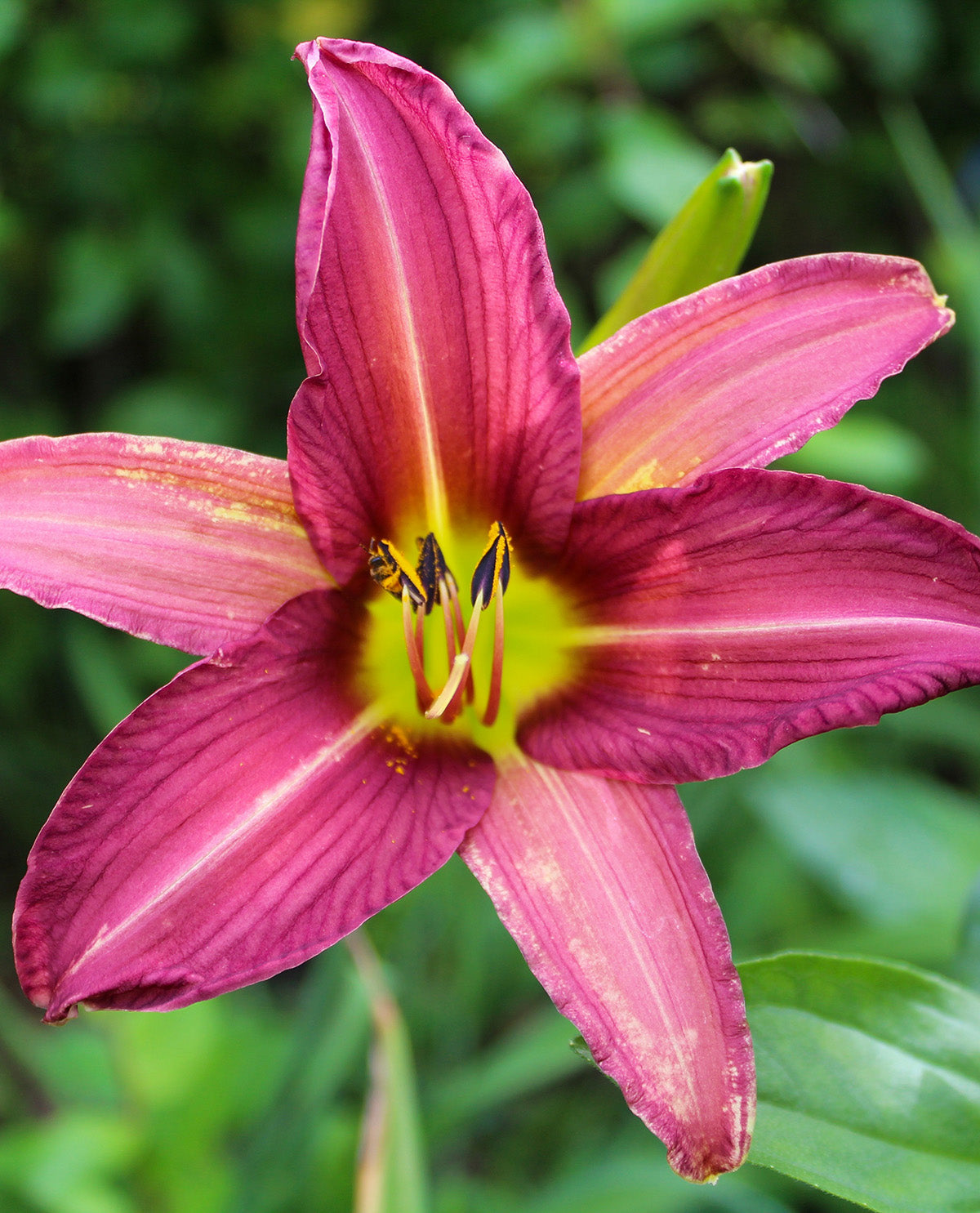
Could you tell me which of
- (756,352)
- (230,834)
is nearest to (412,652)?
(230,834)

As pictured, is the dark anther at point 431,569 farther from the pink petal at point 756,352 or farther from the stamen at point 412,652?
the pink petal at point 756,352

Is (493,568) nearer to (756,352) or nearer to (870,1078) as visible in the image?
(756,352)

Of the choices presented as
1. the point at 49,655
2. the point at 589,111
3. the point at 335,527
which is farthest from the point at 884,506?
the point at 49,655

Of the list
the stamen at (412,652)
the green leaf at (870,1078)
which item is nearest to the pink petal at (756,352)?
the stamen at (412,652)

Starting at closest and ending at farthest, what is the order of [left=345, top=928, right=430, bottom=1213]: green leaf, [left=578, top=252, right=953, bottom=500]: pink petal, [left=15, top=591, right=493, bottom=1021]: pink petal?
[left=15, top=591, right=493, bottom=1021]: pink petal < [left=578, top=252, right=953, bottom=500]: pink petal < [left=345, top=928, right=430, bottom=1213]: green leaf

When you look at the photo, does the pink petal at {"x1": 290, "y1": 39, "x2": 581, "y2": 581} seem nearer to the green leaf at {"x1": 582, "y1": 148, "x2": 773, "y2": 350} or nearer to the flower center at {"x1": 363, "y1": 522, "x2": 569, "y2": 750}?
the flower center at {"x1": 363, "y1": 522, "x2": 569, "y2": 750}

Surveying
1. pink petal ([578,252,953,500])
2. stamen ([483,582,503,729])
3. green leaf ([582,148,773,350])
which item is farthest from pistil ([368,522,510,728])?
green leaf ([582,148,773,350])
